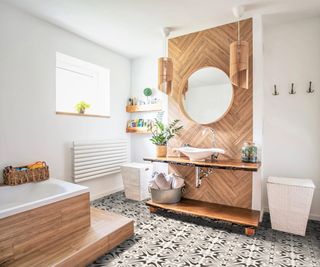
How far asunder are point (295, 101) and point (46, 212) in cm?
313

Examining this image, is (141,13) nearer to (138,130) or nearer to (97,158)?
(138,130)

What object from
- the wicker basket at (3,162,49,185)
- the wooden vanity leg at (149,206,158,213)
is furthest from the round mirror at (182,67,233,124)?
the wicker basket at (3,162,49,185)

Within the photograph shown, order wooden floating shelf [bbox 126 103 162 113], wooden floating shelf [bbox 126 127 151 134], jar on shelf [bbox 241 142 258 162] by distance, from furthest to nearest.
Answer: wooden floating shelf [bbox 126 127 151 134]
wooden floating shelf [bbox 126 103 162 113]
jar on shelf [bbox 241 142 258 162]

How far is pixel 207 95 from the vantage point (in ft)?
9.71

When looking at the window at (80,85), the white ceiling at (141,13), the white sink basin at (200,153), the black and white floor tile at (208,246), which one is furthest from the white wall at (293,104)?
the window at (80,85)

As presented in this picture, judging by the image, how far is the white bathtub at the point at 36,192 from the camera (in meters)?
2.07

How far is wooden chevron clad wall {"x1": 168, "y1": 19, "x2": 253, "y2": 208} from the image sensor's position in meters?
2.73

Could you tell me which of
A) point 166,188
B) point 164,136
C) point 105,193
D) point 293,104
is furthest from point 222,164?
point 105,193

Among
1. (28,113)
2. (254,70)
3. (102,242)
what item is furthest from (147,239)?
(254,70)

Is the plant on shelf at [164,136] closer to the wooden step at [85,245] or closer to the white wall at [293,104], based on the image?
the wooden step at [85,245]

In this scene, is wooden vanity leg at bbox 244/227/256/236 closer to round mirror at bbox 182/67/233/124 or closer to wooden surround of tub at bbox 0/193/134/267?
wooden surround of tub at bbox 0/193/134/267

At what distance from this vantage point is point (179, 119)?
322 cm

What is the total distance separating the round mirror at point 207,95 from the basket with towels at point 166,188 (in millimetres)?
911

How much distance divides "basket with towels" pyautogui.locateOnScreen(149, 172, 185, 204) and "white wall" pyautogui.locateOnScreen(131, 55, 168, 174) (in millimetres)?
1015
